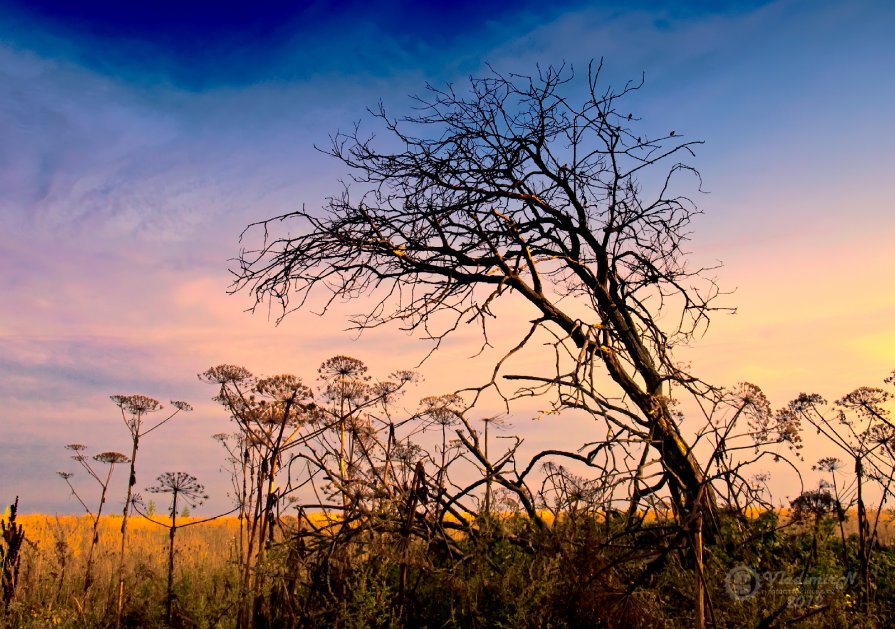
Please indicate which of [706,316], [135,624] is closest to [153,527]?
[135,624]

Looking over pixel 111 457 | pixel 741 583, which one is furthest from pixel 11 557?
pixel 741 583

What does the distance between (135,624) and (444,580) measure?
4133 mm

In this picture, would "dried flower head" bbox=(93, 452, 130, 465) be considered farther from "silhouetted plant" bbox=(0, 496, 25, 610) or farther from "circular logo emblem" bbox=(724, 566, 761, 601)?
"circular logo emblem" bbox=(724, 566, 761, 601)

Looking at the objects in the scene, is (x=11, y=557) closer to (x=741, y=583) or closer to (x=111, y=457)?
(x=111, y=457)

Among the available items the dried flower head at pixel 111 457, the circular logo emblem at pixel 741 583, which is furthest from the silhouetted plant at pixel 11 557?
the circular logo emblem at pixel 741 583

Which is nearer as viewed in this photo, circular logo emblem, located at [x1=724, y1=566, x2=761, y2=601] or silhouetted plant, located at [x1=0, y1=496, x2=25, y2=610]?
circular logo emblem, located at [x1=724, y1=566, x2=761, y2=601]

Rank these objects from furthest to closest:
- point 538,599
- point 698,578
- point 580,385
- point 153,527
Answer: point 153,527 < point 580,385 < point 538,599 < point 698,578

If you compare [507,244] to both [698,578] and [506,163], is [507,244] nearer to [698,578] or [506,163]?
[506,163]

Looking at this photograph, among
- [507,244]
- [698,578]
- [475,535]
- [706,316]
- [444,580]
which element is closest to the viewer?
[698,578]

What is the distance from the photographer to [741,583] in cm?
372

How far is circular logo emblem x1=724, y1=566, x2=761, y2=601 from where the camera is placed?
141 inches

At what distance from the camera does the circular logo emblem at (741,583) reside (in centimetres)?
358

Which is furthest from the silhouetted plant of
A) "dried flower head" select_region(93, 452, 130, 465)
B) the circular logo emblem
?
the circular logo emblem

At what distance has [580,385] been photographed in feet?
15.7
